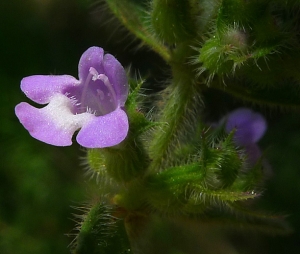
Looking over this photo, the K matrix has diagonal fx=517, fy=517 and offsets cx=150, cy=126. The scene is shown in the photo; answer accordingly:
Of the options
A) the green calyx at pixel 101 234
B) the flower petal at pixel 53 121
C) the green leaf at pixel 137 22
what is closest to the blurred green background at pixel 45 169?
the green leaf at pixel 137 22

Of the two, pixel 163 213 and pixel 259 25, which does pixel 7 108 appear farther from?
pixel 259 25

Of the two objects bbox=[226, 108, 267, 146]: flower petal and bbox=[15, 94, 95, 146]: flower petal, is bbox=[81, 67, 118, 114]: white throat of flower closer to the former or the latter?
bbox=[15, 94, 95, 146]: flower petal

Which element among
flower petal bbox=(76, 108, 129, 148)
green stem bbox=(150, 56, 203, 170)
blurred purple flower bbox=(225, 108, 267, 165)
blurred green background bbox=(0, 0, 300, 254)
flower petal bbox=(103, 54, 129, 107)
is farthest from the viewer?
blurred green background bbox=(0, 0, 300, 254)

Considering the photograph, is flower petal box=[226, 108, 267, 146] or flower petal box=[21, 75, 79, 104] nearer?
flower petal box=[21, 75, 79, 104]

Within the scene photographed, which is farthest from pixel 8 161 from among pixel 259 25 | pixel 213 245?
pixel 259 25

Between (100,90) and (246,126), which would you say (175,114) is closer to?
(100,90)

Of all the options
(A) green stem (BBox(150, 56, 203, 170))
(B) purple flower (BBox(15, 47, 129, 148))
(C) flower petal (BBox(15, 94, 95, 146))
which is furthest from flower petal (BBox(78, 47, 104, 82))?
(A) green stem (BBox(150, 56, 203, 170))

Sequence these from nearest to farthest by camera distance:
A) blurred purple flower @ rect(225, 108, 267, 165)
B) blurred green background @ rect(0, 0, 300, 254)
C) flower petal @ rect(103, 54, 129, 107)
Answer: flower petal @ rect(103, 54, 129, 107) → blurred purple flower @ rect(225, 108, 267, 165) → blurred green background @ rect(0, 0, 300, 254)
